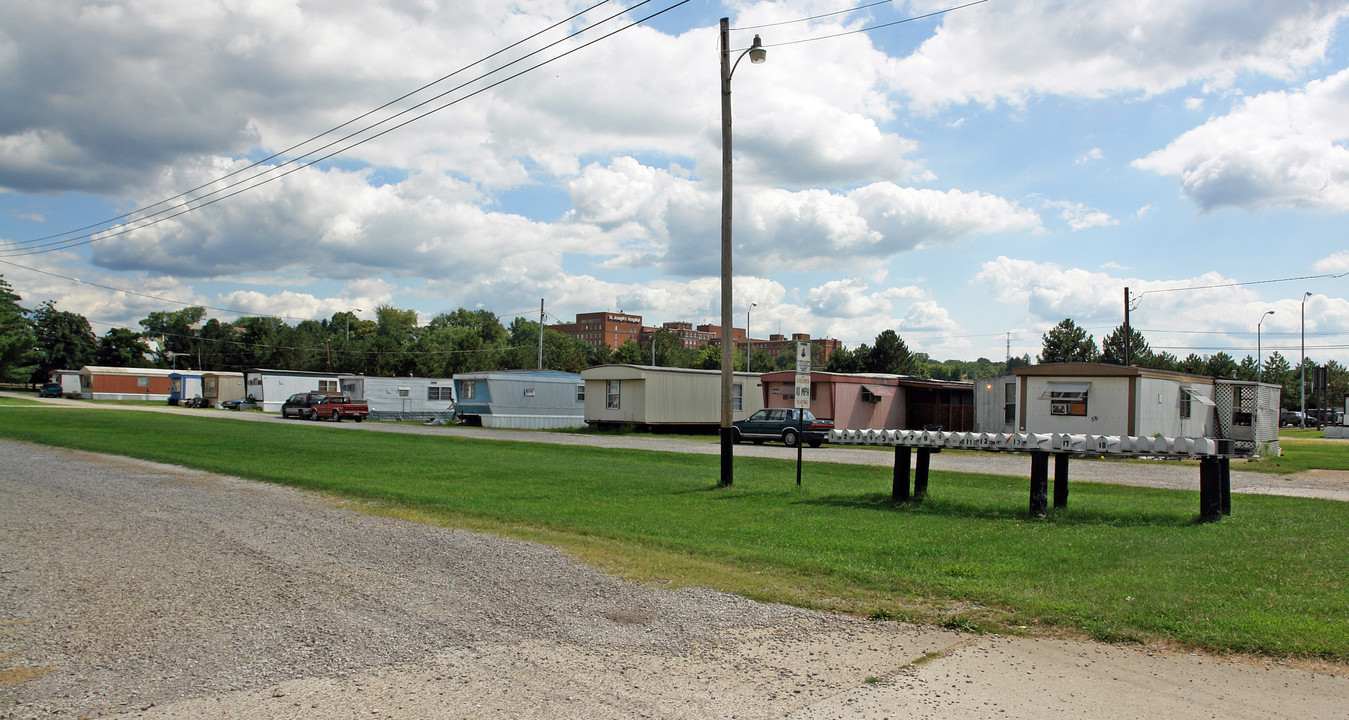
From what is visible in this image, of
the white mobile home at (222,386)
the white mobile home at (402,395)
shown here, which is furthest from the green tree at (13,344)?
the white mobile home at (402,395)

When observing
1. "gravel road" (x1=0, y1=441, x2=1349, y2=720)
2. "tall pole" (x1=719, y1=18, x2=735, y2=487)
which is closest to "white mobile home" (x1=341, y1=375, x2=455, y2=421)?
"tall pole" (x1=719, y1=18, x2=735, y2=487)

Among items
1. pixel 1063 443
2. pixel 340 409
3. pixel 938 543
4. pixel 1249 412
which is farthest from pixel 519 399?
pixel 938 543

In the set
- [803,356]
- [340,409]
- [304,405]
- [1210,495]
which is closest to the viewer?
[1210,495]

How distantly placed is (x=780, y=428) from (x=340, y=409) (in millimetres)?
26113

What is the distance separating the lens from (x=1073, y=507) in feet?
36.1

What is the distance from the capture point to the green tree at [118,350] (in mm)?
96938

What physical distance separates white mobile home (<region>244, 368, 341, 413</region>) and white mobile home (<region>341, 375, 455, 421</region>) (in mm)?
4372

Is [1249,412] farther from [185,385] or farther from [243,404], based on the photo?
[185,385]

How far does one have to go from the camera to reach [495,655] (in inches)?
197

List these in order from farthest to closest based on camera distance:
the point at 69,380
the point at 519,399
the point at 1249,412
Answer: the point at 69,380 < the point at 519,399 < the point at 1249,412

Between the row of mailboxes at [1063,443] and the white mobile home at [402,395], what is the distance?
4013 cm

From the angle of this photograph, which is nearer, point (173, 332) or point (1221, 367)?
point (1221, 367)

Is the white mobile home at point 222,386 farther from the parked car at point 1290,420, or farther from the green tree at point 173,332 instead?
the parked car at point 1290,420

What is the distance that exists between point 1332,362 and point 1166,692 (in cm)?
11470
